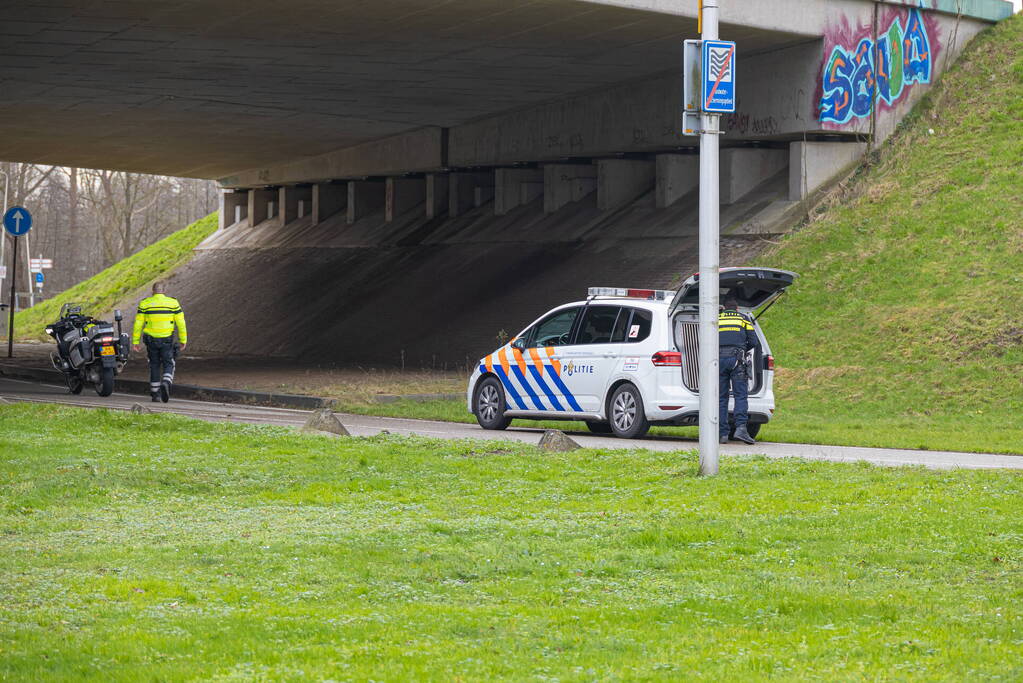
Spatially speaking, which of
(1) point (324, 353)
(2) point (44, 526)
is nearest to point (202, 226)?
(1) point (324, 353)

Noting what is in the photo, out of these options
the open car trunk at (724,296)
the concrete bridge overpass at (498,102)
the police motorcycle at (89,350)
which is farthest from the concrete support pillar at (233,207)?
the open car trunk at (724,296)

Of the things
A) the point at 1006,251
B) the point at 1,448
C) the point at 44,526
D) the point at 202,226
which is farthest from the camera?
the point at 202,226

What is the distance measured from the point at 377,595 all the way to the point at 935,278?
18647 mm

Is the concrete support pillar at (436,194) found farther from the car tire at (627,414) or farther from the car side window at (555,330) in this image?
the car tire at (627,414)

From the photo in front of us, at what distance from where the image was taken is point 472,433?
16.9 meters

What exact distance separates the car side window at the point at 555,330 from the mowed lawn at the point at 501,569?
210 inches

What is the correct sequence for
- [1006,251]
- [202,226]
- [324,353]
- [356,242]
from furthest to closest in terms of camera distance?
1. [202,226]
2. [356,242]
3. [324,353]
4. [1006,251]

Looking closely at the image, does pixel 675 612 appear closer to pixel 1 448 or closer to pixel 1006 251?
pixel 1 448

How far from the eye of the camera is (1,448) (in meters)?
12.4

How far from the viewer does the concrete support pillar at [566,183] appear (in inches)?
1377

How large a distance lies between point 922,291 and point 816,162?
574cm

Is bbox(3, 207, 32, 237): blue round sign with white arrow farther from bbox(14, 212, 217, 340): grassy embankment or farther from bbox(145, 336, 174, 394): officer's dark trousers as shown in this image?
bbox(14, 212, 217, 340): grassy embankment

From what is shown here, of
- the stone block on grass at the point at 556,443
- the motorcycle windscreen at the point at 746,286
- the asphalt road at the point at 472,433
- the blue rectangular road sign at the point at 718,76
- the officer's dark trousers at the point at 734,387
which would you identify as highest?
the blue rectangular road sign at the point at 718,76

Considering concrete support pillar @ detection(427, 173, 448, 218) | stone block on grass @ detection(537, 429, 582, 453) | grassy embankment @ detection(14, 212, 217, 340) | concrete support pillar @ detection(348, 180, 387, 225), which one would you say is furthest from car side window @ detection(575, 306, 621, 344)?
grassy embankment @ detection(14, 212, 217, 340)
